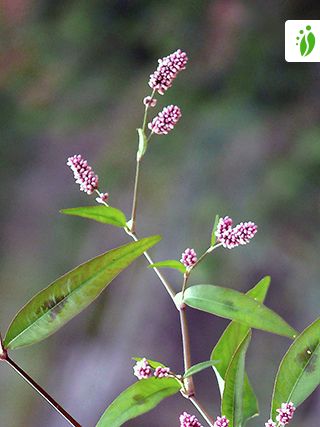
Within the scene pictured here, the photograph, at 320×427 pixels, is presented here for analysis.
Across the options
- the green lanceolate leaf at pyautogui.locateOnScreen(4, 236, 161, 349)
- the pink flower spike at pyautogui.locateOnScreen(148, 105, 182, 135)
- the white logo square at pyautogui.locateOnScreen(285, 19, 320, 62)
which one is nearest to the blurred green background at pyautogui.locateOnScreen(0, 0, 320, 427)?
the white logo square at pyautogui.locateOnScreen(285, 19, 320, 62)

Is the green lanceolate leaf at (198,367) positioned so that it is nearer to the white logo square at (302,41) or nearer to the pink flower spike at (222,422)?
the pink flower spike at (222,422)

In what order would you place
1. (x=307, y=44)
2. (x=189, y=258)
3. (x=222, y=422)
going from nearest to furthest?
(x=222, y=422), (x=189, y=258), (x=307, y=44)

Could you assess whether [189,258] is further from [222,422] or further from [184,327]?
[222,422]

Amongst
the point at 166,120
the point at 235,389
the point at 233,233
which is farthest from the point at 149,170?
the point at 235,389

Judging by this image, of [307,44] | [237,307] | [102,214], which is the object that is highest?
[307,44]

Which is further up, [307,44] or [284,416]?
[307,44]

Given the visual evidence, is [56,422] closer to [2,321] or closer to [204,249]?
[2,321]

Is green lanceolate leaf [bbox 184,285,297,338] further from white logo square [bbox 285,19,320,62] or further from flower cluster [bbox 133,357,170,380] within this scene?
white logo square [bbox 285,19,320,62]

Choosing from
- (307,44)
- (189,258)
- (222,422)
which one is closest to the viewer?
(222,422)

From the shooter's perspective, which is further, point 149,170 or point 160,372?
point 149,170
